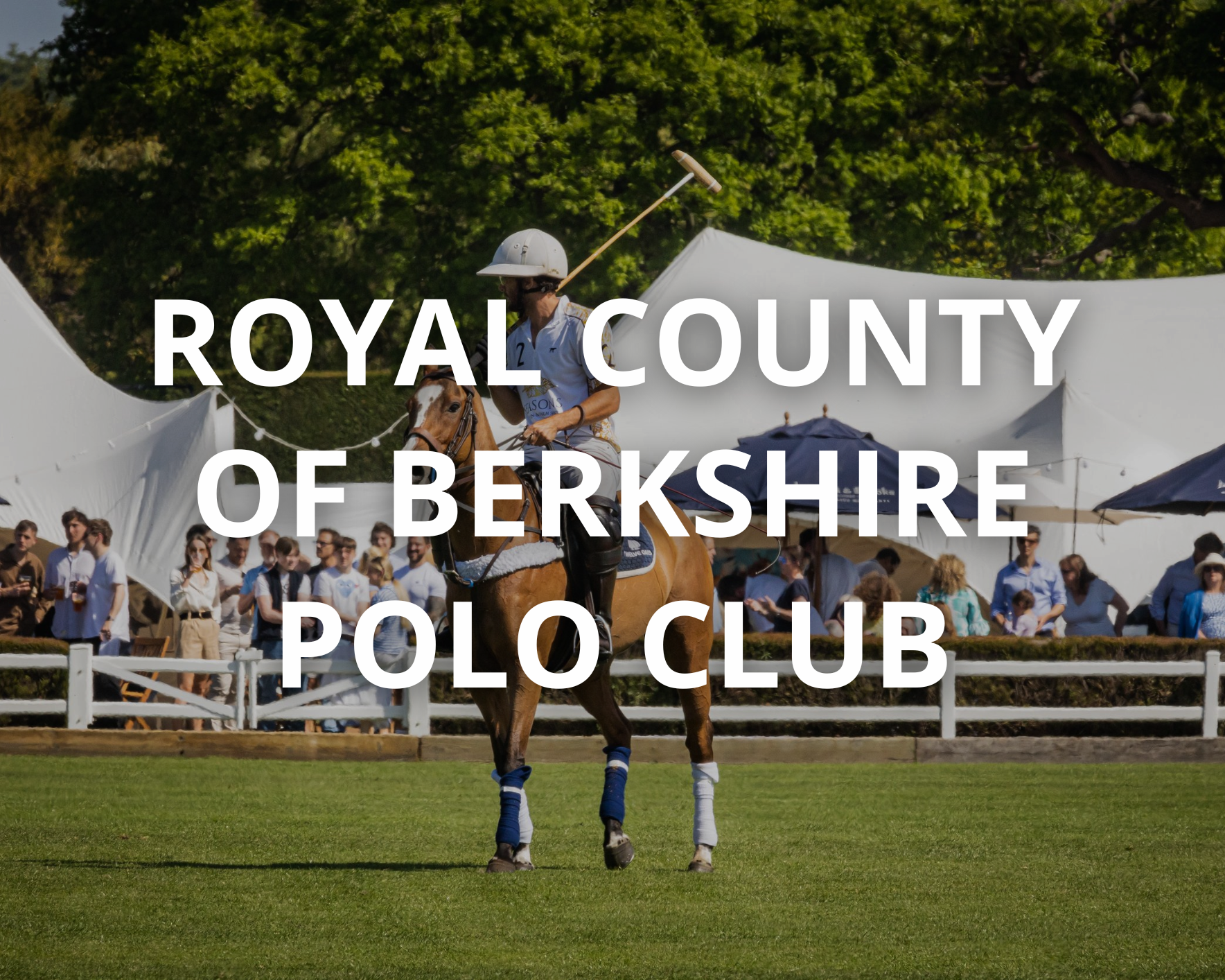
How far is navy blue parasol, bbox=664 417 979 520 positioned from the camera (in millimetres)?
18312

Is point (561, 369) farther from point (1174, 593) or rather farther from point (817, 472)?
point (1174, 593)

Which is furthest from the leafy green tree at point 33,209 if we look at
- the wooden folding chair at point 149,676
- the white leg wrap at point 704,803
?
the white leg wrap at point 704,803

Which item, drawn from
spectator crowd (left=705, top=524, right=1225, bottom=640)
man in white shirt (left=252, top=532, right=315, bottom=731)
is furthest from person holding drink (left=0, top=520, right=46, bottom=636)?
spectator crowd (left=705, top=524, right=1225, bottom=640)

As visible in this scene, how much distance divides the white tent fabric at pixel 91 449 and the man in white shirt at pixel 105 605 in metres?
1.22

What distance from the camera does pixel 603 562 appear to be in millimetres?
9031

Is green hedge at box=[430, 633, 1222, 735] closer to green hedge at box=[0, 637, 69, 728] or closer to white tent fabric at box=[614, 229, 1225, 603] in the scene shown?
white tent fabric at box=[614, 229, 1225, 603]

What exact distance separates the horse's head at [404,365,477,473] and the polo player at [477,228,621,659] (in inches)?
13.3

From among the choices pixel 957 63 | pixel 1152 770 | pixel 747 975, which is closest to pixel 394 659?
pixel 1152 770

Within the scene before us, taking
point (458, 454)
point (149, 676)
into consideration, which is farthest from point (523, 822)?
point (149, 676)

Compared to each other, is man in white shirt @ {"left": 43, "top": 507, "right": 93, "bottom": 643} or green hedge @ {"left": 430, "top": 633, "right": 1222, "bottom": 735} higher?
man in white shirt @ {"left": 43, "top": 507, "right": 93, "bottom": 643}

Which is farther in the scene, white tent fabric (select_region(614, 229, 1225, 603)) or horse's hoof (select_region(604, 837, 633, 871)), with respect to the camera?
white tent fabric (select_region(614, 229, 1225, 603))

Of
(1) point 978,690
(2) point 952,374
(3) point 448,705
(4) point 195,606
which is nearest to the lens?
(3) point 448,705

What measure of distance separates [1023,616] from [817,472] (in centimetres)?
255

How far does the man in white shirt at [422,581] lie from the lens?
1752 centimetres
